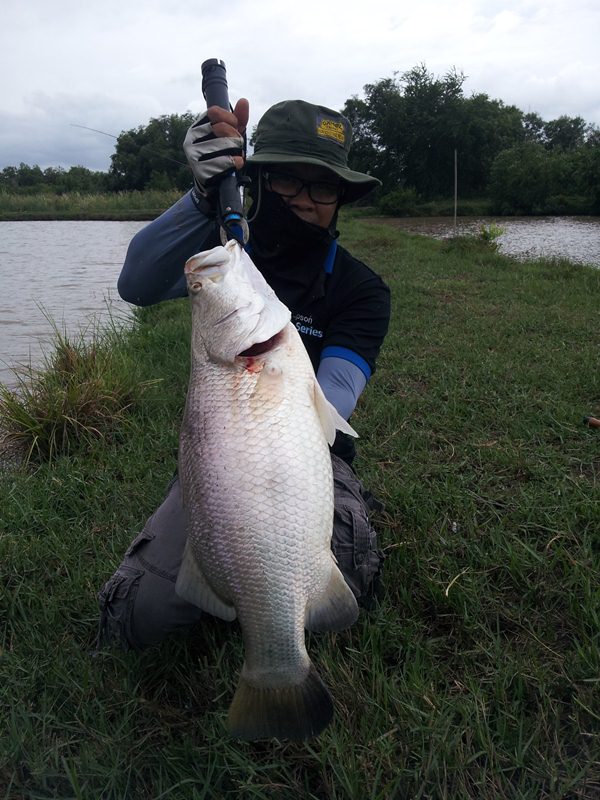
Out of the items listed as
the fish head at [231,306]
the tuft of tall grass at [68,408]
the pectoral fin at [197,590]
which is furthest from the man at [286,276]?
the tuft of tall grass at [68,408]

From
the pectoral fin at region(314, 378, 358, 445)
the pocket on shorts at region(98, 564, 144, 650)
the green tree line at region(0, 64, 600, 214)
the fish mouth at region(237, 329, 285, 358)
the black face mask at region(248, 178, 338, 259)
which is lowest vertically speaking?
the pocket on shorts at region(98, 564, 144, 650)

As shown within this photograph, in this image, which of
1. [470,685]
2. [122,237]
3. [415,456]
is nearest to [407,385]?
[415,456]

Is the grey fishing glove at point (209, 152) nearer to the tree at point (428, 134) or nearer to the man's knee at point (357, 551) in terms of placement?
the man's knee at point (357, 551)

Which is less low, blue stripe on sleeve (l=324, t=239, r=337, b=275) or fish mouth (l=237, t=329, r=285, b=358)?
blue stripe on sleeve (l=324, t=239, r=337, b=275)

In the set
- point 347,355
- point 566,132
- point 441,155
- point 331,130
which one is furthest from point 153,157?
point 566,132

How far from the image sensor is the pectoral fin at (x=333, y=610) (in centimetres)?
153

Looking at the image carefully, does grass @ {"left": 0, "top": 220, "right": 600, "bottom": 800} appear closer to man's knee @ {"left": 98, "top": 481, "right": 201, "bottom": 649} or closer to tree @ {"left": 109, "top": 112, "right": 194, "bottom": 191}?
man's knee @ {"left": 98, "top": 481, "right": 201, "bottom": 649}

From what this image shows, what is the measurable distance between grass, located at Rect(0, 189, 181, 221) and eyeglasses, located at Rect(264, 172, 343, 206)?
37.6m

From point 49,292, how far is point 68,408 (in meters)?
8.90

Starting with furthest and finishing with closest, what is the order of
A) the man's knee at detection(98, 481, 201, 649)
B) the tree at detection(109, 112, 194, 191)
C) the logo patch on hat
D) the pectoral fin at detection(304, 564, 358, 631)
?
1. the tree at detection(109, 112, 194, 191)
2. the logo patch on hat
3. the man's knee at detection(98, 481, 201, 649)
4. the pectoral fin at detection(304, 564, 358, 631)

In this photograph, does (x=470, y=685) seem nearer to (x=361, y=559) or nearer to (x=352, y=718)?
(x=352, y=718)

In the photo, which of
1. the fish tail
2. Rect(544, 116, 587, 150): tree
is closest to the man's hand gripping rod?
the fish tail

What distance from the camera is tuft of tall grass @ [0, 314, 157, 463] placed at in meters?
3.93

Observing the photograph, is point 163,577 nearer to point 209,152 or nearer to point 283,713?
point 283,713
